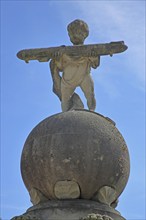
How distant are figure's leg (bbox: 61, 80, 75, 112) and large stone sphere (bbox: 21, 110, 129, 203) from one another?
129 cm

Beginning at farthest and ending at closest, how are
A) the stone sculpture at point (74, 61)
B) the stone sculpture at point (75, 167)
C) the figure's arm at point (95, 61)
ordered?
the figure's arm at point (95, 61), the stone sculpture at point (74, 61), the stone sculpture at point (75, 167)

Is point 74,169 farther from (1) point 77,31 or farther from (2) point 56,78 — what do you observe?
(1) point 77,31

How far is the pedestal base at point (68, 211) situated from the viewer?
11.3 meters

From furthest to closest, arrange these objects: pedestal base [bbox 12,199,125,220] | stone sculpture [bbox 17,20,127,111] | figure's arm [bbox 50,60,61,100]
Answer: figure's arm [bbox 50,60,61,100]
stone sculpture [bbox 17,20,127,111]
pedestal base [bbox 12,199,125,220]

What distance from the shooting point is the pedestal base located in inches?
445

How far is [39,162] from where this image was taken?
11.8 meters

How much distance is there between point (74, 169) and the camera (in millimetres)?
11508

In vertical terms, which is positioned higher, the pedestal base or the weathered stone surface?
the weathered stone surface

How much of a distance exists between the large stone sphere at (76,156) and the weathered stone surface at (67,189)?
0.06 meters

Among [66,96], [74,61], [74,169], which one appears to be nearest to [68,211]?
[74,169]

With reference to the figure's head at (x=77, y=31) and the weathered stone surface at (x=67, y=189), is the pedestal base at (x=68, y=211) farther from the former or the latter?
the figure's head at (x=77, y=31)

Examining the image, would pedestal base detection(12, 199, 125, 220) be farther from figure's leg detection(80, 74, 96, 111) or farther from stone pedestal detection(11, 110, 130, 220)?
figure's leg detection(80, 74, 96, 111)

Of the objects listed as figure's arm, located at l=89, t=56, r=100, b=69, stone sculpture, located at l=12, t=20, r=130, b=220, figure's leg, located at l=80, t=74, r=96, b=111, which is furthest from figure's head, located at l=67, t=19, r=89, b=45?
stone sculpture, located at l=12, t=20, r=130, b=220

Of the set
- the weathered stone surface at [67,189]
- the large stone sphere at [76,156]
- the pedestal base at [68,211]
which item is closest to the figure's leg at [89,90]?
the large stone sphere at [76,156]
